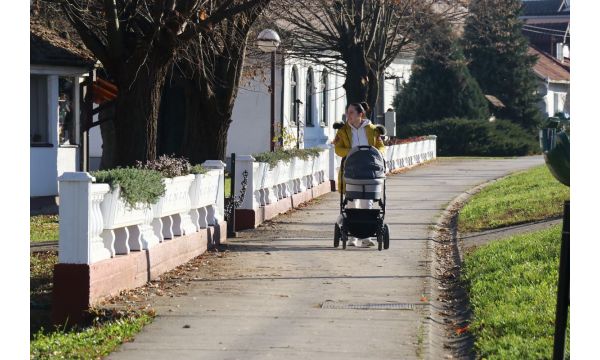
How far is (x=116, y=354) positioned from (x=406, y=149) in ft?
98.3

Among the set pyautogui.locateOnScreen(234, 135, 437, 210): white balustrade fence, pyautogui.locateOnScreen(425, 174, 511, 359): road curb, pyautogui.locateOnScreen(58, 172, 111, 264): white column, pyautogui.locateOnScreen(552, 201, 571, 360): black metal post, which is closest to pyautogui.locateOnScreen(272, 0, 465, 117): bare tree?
pyautogui.locateOnScreen(234, 135, 437, 210): white balustrade fence

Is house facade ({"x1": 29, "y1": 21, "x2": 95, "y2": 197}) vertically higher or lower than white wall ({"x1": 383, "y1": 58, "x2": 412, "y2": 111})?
lower

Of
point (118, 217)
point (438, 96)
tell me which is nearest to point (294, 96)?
point (438, 96)

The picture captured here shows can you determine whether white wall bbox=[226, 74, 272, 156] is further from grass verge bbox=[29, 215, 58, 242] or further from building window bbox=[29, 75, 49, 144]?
grass verge bbox=[29, 215, 58, 242]

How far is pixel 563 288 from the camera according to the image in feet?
21.5

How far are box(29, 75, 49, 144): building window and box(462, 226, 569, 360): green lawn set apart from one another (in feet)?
40.9

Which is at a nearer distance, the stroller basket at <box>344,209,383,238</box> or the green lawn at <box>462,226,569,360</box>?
the green lawn at <box>462,226,569,360</box>

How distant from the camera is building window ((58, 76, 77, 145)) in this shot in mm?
25344

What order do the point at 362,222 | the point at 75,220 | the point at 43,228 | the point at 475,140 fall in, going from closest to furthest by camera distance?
the point at 75,220 < the point at 362,222 < the point at 43,228 < the point at 475,140

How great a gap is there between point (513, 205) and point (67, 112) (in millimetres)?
10177

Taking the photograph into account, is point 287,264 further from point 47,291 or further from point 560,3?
point 560,3

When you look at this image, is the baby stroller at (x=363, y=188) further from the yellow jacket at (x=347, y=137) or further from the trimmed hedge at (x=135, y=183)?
the trimmed hedge at (x=135, y=183)

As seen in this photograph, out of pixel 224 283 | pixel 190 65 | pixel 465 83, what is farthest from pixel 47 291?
pixel 465 83

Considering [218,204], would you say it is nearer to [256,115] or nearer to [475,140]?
[256,115]
